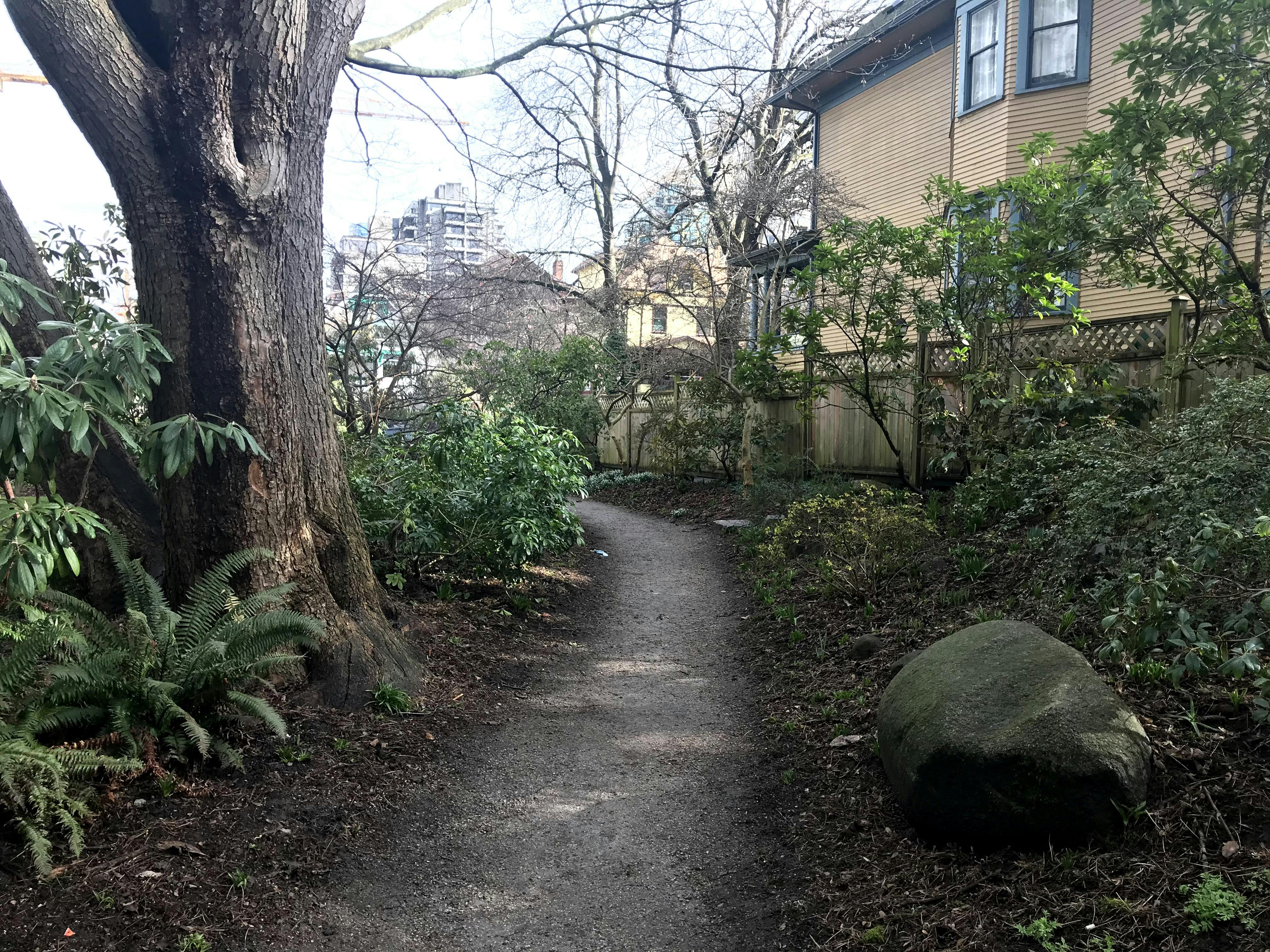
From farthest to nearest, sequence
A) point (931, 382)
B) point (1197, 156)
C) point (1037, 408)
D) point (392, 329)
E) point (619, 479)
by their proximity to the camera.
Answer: point (619, 479), point (392, 329), point (931, 382), point (1037, 408), point (1197, 156)

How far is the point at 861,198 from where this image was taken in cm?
1872

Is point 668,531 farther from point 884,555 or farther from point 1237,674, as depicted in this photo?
point 1237,674

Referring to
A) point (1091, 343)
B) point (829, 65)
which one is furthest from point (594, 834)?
point (829, 65)

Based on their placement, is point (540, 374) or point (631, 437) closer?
point (540, 374)

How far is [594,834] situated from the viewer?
4094 mm

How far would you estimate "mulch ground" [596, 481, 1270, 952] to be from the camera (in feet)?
9.03

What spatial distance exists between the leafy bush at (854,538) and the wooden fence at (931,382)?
6.37 ft

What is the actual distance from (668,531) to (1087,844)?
385 inches

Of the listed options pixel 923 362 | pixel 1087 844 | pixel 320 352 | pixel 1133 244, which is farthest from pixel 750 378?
pixel 1087 844

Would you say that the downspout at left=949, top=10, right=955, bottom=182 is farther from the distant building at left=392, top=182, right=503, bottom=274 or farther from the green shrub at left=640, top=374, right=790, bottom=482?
the distant building at left=392, top=182, right=503, bottom=274

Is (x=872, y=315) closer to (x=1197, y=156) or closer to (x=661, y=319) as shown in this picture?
(x=1197, y=156)

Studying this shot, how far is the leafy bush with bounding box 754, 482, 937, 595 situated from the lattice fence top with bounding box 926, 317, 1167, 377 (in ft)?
6.50

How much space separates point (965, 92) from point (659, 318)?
18478 millimetres

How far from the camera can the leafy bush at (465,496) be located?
7.27m
